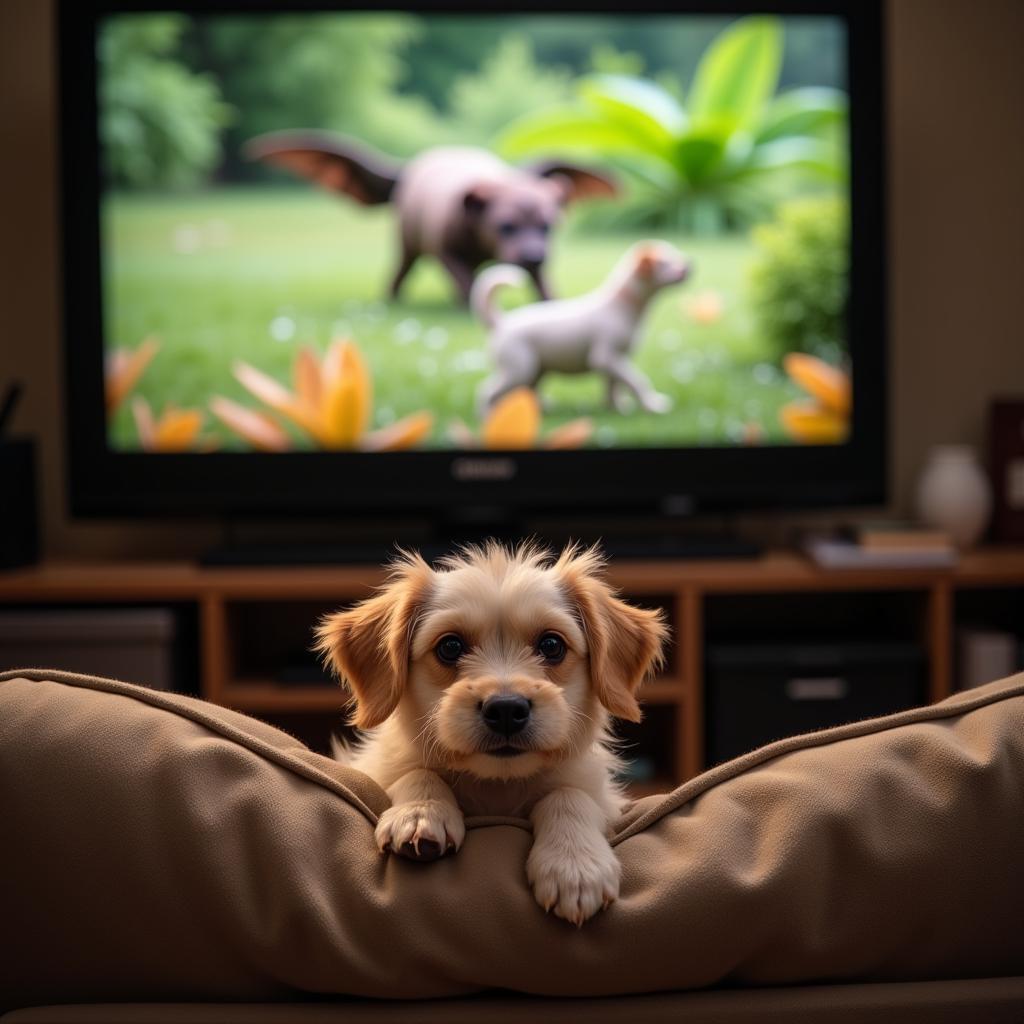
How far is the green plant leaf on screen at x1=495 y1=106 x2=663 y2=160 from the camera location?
3.58 metres

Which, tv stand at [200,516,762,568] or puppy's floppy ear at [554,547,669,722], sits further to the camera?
tv stand at [200,516,762,568]

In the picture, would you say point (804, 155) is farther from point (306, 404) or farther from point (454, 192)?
point (306, 404)

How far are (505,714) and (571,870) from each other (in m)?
0.39

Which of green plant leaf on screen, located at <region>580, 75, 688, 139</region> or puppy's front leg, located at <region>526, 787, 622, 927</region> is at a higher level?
green plant leaf on screen, located at <region>580, 75, 688, 139</region>

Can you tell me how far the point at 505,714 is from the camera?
4.08ft

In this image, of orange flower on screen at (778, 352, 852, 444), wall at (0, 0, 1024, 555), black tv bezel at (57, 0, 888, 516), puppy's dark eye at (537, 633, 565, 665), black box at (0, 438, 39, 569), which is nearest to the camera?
puppy's dark eye at (537, 633, 565, 665)

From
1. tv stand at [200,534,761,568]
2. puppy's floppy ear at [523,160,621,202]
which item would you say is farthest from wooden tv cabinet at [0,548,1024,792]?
puppy's floppy ear at [523,160,621,202]

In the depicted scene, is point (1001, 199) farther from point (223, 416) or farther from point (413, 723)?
point (413, 723)

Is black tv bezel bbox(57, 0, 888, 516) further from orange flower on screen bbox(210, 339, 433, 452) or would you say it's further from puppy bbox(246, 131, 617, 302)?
puppy bbox(246, 131, 617, 302)

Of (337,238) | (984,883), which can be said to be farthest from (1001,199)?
(984,883)

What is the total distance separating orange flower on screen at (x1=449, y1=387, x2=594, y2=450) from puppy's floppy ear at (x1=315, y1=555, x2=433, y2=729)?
7.22 ft

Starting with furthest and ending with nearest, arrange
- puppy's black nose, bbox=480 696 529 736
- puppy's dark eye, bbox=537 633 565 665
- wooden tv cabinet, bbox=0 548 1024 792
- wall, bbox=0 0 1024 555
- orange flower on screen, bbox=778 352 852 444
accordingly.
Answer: wall, bbox=0 0 1024 555
orange flower on screen, bbox=778 352 852 444
wooden tv cabinet, bbox=0 548 1024 792
puppy's dark eye, bbox=537 633 565 665
puppy's black nose, bbox=480 696 529 736

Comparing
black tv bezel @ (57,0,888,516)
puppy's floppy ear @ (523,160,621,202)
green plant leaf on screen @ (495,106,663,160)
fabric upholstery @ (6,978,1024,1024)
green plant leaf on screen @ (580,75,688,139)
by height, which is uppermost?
green plant leaf on screen @ (580,75,688,139)

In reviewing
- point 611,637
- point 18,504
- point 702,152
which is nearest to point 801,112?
point 702,152
